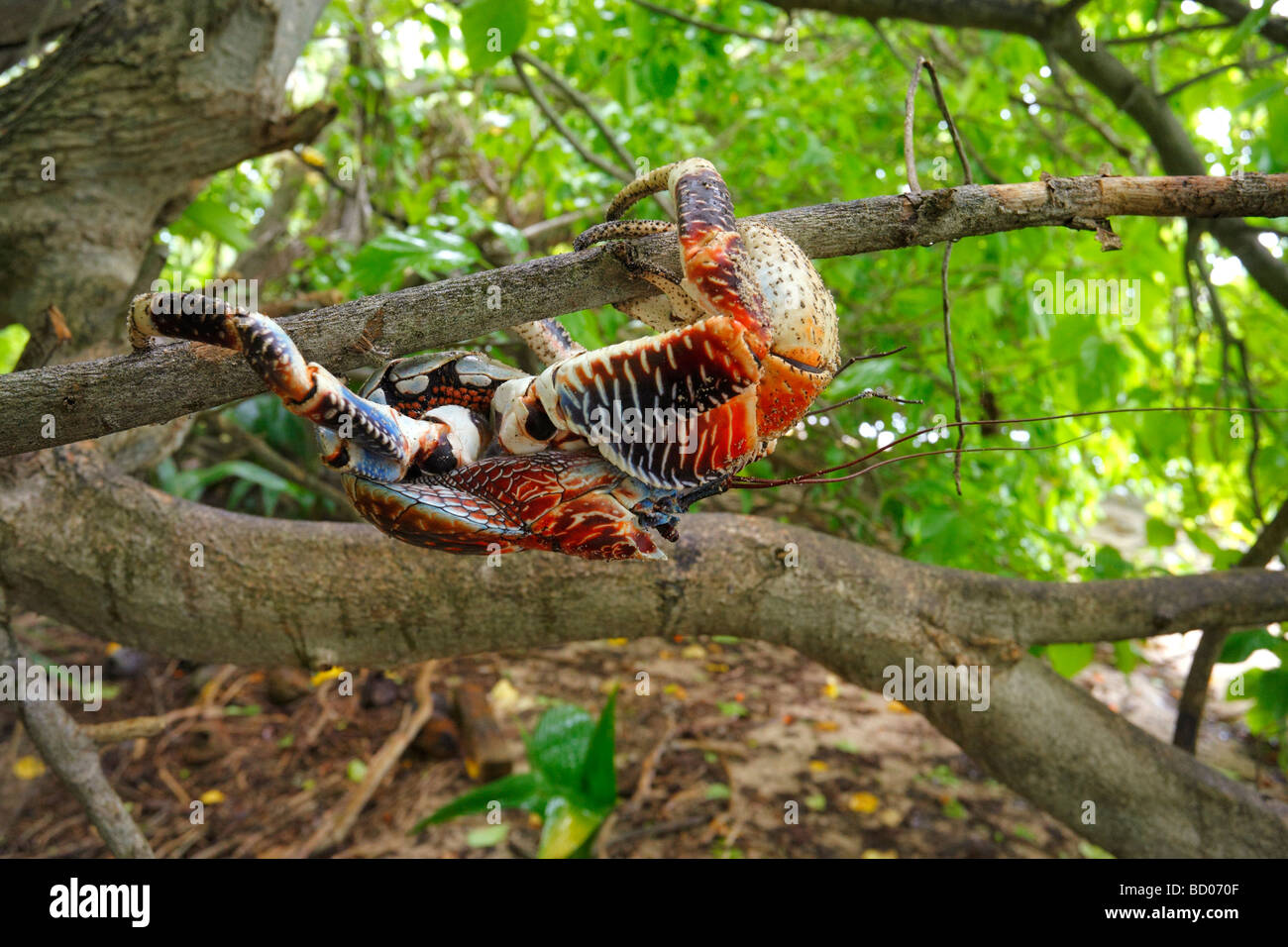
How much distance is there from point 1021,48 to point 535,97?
2750mm

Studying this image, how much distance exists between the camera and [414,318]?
1773 millimetres

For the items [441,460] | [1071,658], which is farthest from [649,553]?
[1071,658]

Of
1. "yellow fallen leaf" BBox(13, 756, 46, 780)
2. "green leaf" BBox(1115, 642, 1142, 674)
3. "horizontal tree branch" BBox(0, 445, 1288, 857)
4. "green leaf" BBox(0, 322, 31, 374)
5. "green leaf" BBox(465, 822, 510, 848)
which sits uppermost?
"green leaf" BBox(0, 322, 31, 374)

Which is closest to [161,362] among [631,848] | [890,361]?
[890,361]

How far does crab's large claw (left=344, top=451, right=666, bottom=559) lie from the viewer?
1.64 meters

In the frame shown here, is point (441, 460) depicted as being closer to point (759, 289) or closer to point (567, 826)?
point (759, 289)

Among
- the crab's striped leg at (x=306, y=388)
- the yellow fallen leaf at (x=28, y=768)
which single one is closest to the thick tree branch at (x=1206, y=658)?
the crab's striped leg at (x=306, y=388)

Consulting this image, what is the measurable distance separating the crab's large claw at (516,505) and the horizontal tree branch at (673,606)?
62.8 inches

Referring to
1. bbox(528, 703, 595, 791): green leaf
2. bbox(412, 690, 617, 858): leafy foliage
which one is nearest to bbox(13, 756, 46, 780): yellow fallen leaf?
bbox(412, 690, 617, 858): leafy foliage

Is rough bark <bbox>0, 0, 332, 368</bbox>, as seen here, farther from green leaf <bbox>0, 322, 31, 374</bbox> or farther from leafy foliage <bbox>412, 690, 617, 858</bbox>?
green leaf <bbox>0, 322, 31, 374</bbox>

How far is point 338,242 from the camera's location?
5711 mm

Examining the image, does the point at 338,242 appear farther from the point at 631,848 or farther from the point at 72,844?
the point at 631,848

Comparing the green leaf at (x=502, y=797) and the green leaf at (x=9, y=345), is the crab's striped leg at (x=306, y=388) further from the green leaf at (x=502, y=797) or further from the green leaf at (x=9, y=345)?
the green leaf at (x=9, y=345)

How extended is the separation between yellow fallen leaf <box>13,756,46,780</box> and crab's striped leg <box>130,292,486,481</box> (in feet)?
14.6
